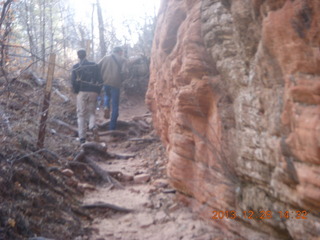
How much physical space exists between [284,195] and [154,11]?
13.3 meters

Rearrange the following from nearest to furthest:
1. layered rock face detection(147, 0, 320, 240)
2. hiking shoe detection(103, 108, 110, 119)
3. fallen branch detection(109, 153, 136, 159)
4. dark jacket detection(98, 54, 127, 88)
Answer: layered rock face detection(147, 0, 320, 240)
fallen branch detection(109, 153, 136, 159)
dark jacket detection(98, 54, 127, 88)
hiking shoe detection(103, 108, 110, 119)

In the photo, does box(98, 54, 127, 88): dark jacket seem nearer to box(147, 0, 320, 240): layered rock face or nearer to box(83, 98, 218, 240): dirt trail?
box(83, 98, 218, 240): dirt trail

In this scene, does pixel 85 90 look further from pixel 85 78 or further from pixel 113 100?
pixel 113 100

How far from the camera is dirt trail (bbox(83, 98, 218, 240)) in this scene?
14.8 ft

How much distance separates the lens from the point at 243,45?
11.7ft

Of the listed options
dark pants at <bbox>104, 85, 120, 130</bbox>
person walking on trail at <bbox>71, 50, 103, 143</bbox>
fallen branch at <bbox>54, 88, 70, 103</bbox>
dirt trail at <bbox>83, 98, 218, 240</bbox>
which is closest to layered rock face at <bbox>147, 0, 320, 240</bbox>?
dirt trail at <bbox>83, 98, 218, 240</bbox>

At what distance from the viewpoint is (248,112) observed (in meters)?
3.62

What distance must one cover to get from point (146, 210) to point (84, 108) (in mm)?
3772

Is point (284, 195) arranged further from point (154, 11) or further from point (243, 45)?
point (154, 11)

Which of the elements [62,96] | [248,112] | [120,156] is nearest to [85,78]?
[120,156]

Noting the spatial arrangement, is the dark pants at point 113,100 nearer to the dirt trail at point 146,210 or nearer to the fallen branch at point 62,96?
the fallen branch at point 62,96
